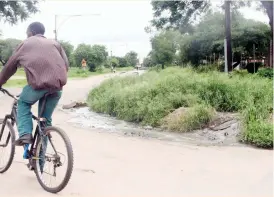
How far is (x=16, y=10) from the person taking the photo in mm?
24000

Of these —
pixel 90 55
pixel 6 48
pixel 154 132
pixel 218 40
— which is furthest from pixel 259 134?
pixel 6 48

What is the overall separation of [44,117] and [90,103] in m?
9.23

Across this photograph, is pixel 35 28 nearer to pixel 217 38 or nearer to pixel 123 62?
pixel 217 38

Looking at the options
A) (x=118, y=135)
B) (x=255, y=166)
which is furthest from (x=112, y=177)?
(x=118, y=135)

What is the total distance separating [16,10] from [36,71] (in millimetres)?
21084

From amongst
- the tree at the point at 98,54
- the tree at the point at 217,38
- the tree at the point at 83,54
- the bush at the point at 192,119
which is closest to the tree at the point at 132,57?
the tree at the point at 98,54

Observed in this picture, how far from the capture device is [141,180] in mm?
4992

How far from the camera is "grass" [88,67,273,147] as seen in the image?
26.1 feet

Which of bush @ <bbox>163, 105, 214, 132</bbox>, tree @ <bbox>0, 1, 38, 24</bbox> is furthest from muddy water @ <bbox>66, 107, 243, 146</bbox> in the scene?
tree @ <bbox>0, 1, 38, 24</bbox>

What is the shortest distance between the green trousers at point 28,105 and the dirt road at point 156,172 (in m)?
0.66

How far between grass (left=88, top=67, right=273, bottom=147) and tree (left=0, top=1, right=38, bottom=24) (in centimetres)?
1378

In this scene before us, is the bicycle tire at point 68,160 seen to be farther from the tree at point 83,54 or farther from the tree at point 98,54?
the tree at point 98,54

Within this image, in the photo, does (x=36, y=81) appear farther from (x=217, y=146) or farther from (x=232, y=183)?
(x=217, y=146)

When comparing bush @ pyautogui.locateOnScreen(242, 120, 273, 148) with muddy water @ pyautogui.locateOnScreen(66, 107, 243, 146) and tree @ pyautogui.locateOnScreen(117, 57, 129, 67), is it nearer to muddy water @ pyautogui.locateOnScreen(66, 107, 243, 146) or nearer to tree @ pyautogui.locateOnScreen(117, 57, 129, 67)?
muddy water @ pyautogui.locateOnScreen(66, 107, 243, 146)
